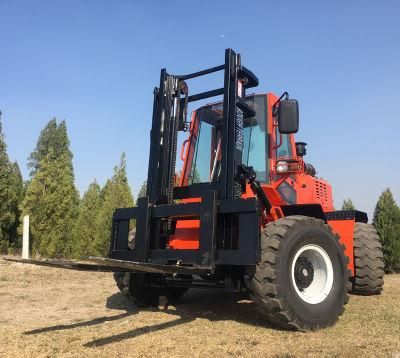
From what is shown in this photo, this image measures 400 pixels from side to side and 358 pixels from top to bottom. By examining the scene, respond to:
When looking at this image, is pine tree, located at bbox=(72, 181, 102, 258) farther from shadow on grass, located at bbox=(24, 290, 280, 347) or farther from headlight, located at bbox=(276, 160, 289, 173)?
headlight, located at bbox=(276, 160, 289, 173)

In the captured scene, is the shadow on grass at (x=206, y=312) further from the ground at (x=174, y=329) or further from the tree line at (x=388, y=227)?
the tree line at (x=388, y=227)

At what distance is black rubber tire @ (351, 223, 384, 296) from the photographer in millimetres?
7105

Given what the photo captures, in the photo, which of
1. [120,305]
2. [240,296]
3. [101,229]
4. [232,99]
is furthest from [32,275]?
[101,229]

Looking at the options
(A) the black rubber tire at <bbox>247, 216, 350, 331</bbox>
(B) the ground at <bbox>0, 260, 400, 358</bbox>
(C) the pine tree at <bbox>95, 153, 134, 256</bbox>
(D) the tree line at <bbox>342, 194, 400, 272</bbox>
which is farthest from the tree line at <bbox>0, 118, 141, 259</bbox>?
(A) the black rubber tire at <bbox>247, 216, 350, 331</bbox>

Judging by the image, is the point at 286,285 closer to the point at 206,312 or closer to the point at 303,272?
the point at 303,272

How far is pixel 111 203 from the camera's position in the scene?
20.4 meters

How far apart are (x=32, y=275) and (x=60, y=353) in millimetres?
5890

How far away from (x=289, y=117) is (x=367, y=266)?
330cm

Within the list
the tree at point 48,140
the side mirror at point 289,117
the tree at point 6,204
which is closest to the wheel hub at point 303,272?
the side mirror at point 289,117

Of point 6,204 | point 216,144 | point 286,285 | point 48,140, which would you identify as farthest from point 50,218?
point 48,140

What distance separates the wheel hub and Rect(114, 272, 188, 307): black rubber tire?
188cm

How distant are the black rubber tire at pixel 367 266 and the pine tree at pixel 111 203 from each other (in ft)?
40.4

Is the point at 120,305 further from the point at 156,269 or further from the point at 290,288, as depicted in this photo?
the point at 290,288

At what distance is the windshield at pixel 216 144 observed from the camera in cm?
567
